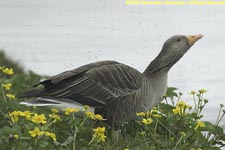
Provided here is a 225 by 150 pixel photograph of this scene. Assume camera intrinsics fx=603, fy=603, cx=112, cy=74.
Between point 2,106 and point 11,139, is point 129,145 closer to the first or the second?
point 11,139

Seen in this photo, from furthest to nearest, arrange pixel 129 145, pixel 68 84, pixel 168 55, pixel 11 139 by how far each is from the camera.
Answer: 1. pixel 168 55
2. pixel 68 84
3. pixel 129 145
4. pixel 11 139

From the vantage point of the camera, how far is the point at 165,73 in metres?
8.85

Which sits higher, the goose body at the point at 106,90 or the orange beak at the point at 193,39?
the orange beak at the point at 193,39

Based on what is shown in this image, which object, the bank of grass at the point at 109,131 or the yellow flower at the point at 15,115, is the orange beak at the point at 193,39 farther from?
the yellow flower at the point at 15,115

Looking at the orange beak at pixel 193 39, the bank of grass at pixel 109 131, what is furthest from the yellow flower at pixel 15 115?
the orange beak at pixel 193 39

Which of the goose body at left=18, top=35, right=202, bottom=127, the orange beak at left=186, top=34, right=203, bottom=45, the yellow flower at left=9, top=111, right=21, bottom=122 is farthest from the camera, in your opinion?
the orange beak at left=186, top=34, right=203, bottom=45

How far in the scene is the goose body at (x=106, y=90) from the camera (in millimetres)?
7754

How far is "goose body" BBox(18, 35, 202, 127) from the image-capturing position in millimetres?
7754

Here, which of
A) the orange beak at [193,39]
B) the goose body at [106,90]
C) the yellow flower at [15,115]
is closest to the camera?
the yellow flower at [15,115]

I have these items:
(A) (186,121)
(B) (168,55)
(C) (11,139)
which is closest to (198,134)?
(A) (186,121)

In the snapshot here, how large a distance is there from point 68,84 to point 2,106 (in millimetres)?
1018

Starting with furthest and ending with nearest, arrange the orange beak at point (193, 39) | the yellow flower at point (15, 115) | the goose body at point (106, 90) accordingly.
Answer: the orange beak at point (193, 39) < the goose body at point (106, 90) < the yellow flower at point (15, 115)

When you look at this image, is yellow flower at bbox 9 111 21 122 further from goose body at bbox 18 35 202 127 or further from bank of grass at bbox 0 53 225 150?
goose body at bbox 18 35 202 127

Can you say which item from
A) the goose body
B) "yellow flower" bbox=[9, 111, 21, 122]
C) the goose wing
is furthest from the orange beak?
"yellow flower" bbox=[9, 111, 21, 122]
